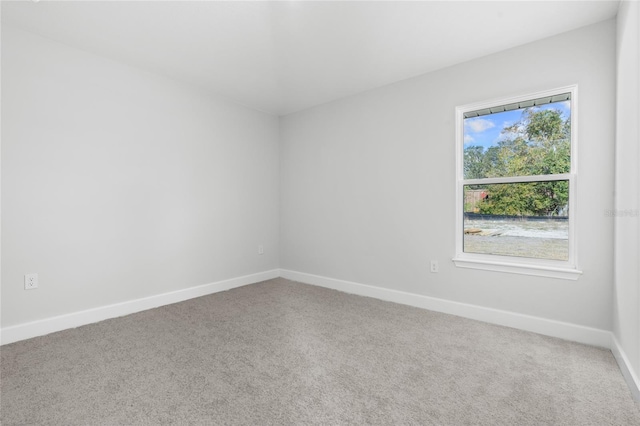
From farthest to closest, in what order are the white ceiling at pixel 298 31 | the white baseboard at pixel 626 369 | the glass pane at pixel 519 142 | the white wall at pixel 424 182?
the glass pane at pixel 519 142, the white wall at pixel 424 182, the white ceiling at pixel 298 31, the white baseboard at pixel 626 369

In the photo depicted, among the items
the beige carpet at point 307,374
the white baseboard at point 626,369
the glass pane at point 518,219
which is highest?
the glass pane at point 518,219

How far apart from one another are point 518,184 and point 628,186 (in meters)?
0.88

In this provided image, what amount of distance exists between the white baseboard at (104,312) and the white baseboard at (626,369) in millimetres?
3695

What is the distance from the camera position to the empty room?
69.0 inches

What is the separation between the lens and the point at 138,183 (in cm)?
312

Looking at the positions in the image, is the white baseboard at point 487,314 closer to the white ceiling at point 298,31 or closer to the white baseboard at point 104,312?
the white baseboard at point 104,312

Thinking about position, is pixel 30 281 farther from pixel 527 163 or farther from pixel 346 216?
pixel 527 163

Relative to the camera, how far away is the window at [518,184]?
2.51 metres

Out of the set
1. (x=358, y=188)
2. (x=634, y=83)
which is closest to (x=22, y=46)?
(x=358, y=188)

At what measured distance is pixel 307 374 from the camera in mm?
1896

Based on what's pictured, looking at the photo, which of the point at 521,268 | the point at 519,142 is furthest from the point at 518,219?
the point at 519,142

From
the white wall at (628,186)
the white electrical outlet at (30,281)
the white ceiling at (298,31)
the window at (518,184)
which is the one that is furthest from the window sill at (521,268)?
the white electrical outlet at (30,281)

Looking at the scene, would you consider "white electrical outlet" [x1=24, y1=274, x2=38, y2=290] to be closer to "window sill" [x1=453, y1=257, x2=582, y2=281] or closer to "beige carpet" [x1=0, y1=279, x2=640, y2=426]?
"beige carpet" [x1=0, y1=279, x2=640, y2=426]

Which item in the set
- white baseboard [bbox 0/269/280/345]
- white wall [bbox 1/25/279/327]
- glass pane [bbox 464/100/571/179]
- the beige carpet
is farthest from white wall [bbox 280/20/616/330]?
white baseboard [bbox 0/269/280/345]
